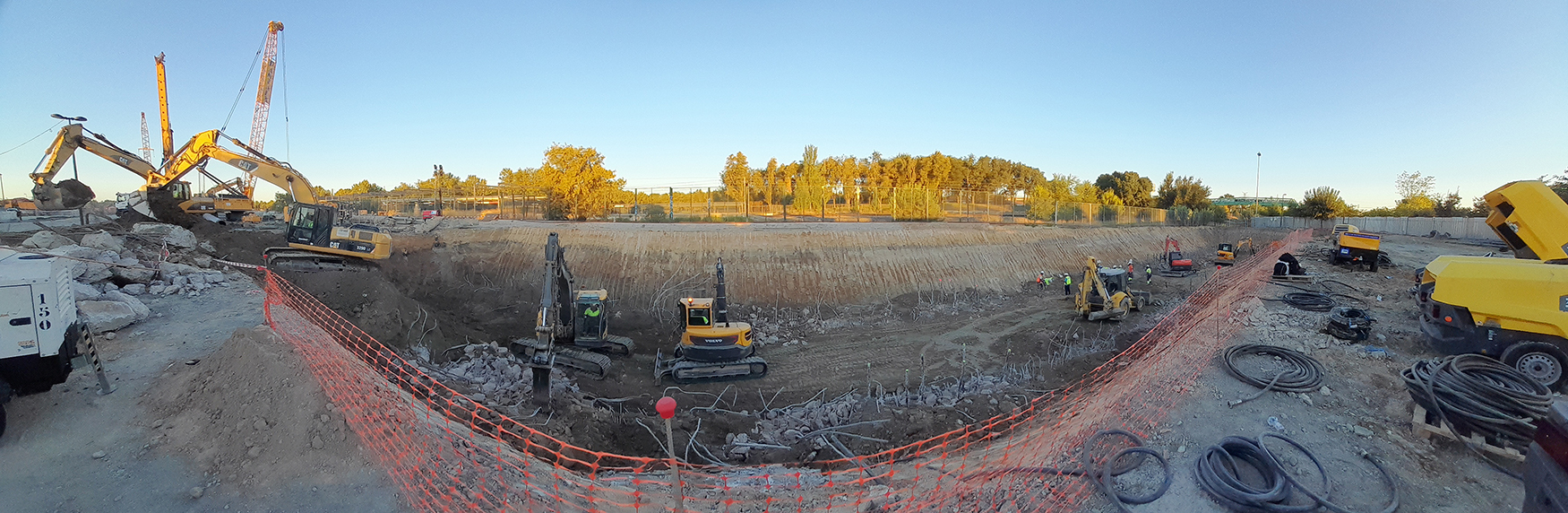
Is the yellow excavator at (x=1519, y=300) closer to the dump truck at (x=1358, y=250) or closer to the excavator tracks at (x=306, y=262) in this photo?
the dump truck at (x=1358, y=250)

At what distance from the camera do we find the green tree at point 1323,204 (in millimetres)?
51688

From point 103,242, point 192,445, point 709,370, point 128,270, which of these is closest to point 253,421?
point 192,445

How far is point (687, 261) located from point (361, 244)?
1025 centimetres

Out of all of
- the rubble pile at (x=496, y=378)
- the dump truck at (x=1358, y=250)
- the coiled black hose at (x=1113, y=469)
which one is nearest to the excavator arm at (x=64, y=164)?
the rubble pile at (x=496, y=378)

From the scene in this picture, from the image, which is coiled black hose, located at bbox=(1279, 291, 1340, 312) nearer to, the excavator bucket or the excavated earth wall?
the excavated earth wall

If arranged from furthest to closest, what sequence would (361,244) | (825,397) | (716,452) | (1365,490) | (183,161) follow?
1. (183,161)
2. (361,244)
3. (825,397)
4. (716,452)
5. (1365,490)

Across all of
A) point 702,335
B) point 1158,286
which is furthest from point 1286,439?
point 1158,286

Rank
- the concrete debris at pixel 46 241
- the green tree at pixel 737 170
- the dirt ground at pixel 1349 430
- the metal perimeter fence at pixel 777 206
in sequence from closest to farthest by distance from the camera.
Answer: the dirt ground at pixel 1349 430
the concrete debris at pixel 46 241
the metal perimeter fence at pixel 777 206
the green tree at pixel 737 170

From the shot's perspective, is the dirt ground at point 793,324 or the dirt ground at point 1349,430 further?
the dirt ground at point 793,324

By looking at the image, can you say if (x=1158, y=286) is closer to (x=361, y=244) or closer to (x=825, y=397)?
(x=825, y=397)

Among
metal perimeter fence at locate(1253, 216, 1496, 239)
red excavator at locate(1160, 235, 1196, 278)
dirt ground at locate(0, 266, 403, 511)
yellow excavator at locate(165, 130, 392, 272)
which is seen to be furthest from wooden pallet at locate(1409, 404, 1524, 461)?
metal perimeter fence at locate(1253, 216, 1496, 239)

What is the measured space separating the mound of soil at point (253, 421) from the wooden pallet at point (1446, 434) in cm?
1134

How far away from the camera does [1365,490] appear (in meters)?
5.44

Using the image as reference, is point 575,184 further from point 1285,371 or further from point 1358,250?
point 1358,250
